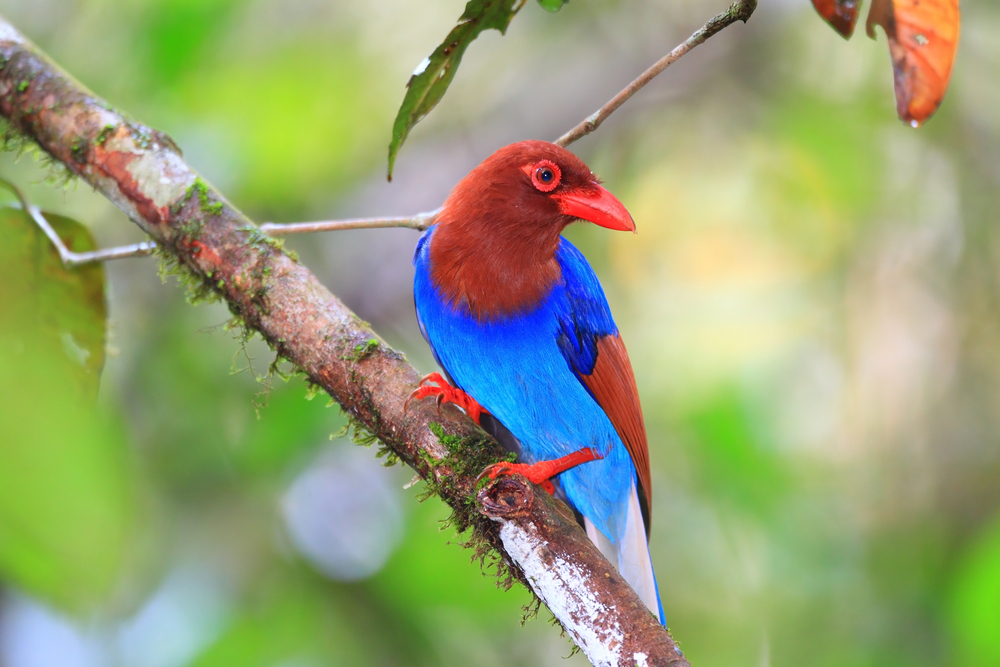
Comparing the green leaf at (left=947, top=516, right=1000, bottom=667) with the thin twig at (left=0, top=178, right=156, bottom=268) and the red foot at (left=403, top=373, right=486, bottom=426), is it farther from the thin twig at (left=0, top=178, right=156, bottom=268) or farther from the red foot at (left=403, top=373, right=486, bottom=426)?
the thin twig at (left=0, top=178, right=156, bottom=268)

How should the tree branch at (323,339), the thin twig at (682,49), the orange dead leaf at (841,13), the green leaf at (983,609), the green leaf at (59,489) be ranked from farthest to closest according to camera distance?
the green leaf at (983,609), the tree branch at (323,339), the thin twig at (682,49), the orange dead leaf at (841,13), the green leaf at (59,489)

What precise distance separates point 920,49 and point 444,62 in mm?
1095

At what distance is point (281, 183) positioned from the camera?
4.05 m

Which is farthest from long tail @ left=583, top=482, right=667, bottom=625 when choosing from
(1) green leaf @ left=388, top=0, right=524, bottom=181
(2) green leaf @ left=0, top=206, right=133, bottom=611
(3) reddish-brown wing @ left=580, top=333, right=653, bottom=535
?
(2) green leaf @ left=0, top=206, right=133, bottom=611

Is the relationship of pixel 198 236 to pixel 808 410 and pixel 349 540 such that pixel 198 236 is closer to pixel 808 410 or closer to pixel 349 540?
pixel 349 540

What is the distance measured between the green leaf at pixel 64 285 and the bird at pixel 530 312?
103 centimetres

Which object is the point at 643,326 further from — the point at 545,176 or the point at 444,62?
the point at 444,62

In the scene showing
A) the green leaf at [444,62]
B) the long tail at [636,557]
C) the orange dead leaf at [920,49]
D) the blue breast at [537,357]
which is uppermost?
the green leaf at [444,62]

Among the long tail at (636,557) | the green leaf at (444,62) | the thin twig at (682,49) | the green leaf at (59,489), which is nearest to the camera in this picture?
the green leaf at (59,489)

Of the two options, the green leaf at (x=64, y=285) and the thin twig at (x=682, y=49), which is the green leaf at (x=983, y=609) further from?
the green leaf at (x=64, y=285)

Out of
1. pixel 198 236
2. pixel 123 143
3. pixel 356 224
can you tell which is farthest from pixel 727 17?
pixel 123 143

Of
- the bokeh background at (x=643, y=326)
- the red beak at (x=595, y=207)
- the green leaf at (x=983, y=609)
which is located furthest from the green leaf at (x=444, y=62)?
the green leaf at (x=983, y=609)

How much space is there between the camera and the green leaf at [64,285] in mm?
2311

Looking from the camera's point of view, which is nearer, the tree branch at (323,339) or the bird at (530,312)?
the tree branch at (323,339)
